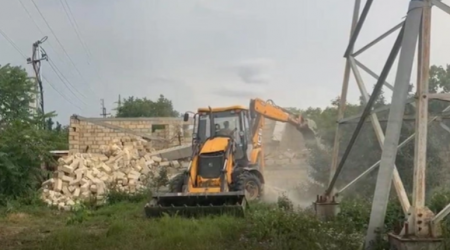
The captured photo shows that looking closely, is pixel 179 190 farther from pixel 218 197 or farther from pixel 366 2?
pixel 366 2

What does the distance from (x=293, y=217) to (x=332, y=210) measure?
1.47 metres

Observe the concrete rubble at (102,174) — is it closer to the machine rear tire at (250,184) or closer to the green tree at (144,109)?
the machine rear tire at (250,184)

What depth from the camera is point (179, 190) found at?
42.3 feet

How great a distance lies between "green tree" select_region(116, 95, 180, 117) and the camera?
184ft

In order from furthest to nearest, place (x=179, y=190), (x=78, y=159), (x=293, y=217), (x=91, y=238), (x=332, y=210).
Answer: (x=78, y=159) < (x=179, y=190) < (x=332, y=210) < (x=91, y=238) < (x=293, y=217)

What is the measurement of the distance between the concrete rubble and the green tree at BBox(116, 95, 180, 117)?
3568 cm

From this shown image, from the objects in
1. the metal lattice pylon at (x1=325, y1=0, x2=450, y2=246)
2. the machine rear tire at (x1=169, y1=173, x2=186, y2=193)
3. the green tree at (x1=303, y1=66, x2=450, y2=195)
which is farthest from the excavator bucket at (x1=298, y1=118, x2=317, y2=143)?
the metal lattice pylon at (x1=325, y1=0, x2=450, y2=246)

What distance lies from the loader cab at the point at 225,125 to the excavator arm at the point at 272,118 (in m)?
0.55

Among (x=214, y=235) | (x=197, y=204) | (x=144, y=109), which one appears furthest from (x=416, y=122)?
(x=144, y=109)

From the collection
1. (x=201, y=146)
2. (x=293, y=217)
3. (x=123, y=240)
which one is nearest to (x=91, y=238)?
(x=123, y=240)

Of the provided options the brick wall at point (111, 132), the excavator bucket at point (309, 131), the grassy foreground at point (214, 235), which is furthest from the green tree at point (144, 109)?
the grassy foreground at point (214, 235)

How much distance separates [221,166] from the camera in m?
Answer: 12.4

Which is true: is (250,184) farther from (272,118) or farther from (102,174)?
(102,174)

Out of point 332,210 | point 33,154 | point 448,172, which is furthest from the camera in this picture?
point 33,154
